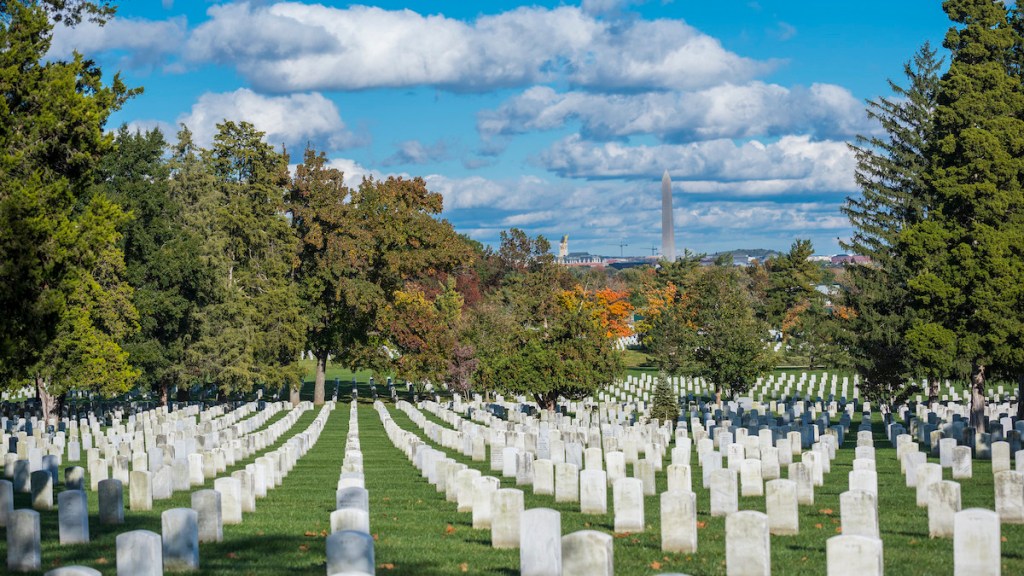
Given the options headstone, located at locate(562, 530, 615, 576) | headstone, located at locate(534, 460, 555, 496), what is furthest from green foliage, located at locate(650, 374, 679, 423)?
headstone, located at locate(562, 530, 615, 576)

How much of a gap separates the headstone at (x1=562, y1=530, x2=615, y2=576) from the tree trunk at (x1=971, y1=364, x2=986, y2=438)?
2485 centimetres

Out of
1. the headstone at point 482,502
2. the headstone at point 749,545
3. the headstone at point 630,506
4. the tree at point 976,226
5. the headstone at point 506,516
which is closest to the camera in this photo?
the headstone at point 749,545

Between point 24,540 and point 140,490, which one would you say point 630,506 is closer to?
point 24,540

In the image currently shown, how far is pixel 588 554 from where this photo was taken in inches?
414

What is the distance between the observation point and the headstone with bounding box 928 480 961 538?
47.0ft

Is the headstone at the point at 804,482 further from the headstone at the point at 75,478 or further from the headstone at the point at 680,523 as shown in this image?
the headstone at the point at 75,478

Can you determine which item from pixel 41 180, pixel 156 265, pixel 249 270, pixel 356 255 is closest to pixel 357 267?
pixel 356 255

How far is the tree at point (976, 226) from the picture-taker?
31297 millimetres

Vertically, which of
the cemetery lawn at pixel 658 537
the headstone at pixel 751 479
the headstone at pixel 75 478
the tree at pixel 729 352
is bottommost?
the cemetery lawn at pixel 658 537

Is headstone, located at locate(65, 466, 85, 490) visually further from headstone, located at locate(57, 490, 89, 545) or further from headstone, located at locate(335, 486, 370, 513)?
headstone, located at locate(335, 486, 370, 513)

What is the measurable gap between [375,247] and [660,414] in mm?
26886

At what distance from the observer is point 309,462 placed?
1152 inches

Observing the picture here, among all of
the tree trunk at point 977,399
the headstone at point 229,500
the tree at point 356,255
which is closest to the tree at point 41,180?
the headstone at point 229,500

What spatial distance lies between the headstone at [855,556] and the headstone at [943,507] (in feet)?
16.5
